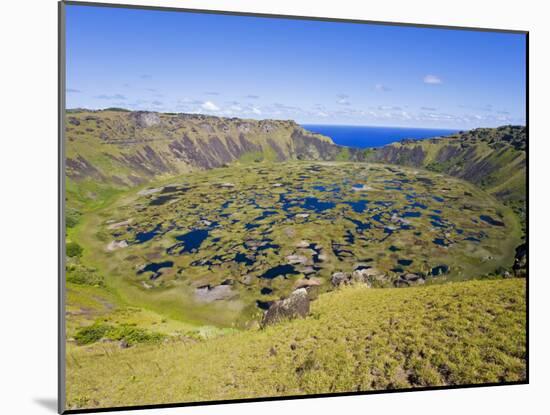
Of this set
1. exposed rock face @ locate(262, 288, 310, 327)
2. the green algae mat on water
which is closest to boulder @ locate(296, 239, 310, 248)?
the green algae mat on water

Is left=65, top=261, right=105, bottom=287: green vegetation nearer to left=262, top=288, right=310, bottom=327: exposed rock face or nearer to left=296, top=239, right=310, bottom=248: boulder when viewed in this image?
left=262, top=288, right=310, bottom=327: exposed rock face

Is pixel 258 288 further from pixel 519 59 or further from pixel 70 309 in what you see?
pixel 519 59

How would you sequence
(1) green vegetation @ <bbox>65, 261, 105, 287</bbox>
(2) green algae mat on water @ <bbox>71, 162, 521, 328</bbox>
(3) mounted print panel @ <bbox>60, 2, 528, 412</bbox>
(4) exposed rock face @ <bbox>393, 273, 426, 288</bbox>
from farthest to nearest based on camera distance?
(2) green algae mat on water @ <bbox>71, 162, 521, 328</bbox>, (4) exposed rock face @ <bbox>393, 273, 426, 288</bbox>, (1) green vegetation @ <bbox>65, 261, 105, 287</bbox>, (3) mounted print panel @ <bbox>60, 2, 528, 412</bbox>

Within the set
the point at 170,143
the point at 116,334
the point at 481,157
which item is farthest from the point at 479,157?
the point at 116,334

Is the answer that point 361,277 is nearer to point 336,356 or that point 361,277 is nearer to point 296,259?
point 296,259

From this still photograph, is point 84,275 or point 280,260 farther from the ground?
point 280,260

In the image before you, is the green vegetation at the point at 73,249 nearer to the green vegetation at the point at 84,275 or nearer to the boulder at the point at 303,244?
the green vegetation at the point at 84,275

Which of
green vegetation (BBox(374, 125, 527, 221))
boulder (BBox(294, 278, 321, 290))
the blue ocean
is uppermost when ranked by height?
the blue ocean
